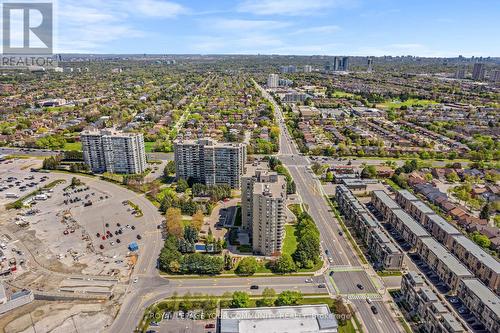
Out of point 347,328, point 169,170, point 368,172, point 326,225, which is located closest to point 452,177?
point 368,172

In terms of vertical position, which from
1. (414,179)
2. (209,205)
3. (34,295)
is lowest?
(34,295)

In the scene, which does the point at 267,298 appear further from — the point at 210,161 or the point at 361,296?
the point at 210,161

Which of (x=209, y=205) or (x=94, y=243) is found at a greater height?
(x=209, y=205)

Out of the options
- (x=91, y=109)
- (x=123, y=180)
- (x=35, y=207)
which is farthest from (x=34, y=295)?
(x=91, y=109)

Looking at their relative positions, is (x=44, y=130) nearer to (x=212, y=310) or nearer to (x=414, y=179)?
(x=212, y=310)

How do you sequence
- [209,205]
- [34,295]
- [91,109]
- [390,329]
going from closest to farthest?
[390,329] < [34,295] < [209,205] < [91,109]

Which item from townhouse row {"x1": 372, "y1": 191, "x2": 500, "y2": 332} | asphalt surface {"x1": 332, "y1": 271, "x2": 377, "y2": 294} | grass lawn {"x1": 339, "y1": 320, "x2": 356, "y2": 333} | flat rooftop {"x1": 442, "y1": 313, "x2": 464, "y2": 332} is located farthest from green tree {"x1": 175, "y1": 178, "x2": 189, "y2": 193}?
flat rooftop {"x1": 442, "y1": 313, "x2": 464, "y2": 332}

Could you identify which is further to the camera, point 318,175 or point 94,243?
point 318,175
